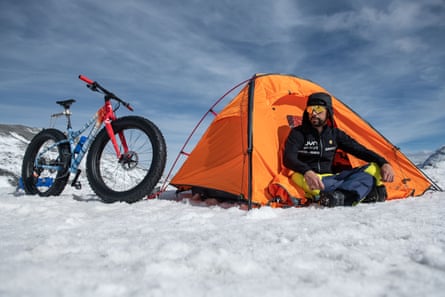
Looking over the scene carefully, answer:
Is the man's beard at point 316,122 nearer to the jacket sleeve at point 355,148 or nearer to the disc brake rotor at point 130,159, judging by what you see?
the jacket sleeve at point 355,148

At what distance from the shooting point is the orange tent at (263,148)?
11.4 ft

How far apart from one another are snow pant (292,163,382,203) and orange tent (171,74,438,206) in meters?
0.13

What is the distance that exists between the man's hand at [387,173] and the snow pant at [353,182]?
0.16 feet

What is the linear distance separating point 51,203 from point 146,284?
3339 millimetres

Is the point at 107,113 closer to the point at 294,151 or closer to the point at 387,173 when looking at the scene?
the point at 294,151

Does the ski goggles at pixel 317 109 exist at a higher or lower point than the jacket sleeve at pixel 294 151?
higher

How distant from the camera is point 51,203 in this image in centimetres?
395

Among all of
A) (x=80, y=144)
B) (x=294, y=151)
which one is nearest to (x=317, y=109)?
(x=294, y=151)

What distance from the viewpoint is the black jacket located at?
3660mm

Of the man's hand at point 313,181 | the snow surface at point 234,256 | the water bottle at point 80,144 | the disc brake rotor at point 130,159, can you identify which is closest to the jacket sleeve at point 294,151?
the man's hand at point 313,181

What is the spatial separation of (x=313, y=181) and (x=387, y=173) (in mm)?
884

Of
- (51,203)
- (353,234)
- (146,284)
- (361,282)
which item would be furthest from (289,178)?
(51,203)

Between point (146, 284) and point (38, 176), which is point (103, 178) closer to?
point (38, 176)

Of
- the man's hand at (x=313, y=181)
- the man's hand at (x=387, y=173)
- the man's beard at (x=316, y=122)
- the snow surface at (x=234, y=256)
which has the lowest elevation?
the snow surface at (x=234, y=256)
